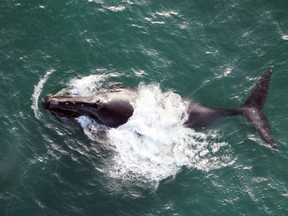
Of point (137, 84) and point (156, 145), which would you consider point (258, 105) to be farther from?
point (137, 84)

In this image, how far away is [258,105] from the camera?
22094mm

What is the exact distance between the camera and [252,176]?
2170cm

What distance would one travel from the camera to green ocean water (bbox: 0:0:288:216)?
21.2 meters

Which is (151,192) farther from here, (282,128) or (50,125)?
(282,128)

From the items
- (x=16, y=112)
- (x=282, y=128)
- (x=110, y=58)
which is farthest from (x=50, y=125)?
(x=282, y=128)

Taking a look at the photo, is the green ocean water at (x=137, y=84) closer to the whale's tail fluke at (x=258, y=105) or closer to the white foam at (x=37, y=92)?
the white foam at (x=37, y=92)

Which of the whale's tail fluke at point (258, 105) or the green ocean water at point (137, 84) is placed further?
the whale's tail fluke at point (258, 105)

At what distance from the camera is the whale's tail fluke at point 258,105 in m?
21.8

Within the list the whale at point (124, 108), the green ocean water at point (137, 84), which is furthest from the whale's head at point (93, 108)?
the green ocean water at point (137, 84)

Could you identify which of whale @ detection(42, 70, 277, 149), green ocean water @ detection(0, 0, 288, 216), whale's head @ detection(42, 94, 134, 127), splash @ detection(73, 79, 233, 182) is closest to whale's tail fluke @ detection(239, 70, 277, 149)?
whale @ detection(42, 70, 277, 149)

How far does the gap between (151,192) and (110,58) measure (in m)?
7.69

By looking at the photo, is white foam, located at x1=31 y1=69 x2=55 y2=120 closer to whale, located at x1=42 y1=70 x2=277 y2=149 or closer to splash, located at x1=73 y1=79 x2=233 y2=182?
whale, located at x1=42 y1=70 x2=277 y2=149

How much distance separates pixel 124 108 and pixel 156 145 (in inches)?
113

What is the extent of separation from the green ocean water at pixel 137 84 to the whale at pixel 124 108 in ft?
2.30
